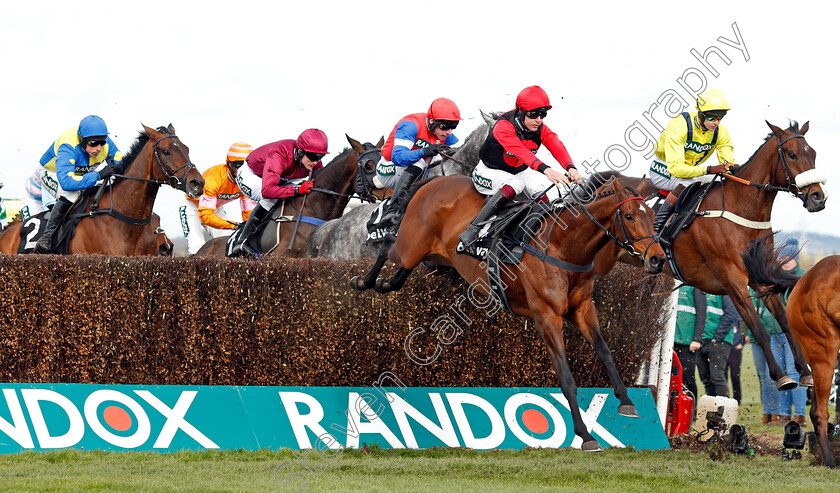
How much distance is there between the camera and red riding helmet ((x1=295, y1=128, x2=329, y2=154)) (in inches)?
394

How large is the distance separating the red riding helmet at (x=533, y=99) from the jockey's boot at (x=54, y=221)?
4910 millimetres

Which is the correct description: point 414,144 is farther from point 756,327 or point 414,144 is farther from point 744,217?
point 756,327

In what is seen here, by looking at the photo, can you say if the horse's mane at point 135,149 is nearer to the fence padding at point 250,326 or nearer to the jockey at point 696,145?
the fence padding at point 250,326

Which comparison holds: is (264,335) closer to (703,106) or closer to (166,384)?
(166,384)

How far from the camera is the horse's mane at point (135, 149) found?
32.1 ft

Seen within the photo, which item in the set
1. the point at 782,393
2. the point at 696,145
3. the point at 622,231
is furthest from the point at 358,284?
the point at 782,393

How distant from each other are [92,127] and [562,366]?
527 cm

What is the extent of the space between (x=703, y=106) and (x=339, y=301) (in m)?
3.46

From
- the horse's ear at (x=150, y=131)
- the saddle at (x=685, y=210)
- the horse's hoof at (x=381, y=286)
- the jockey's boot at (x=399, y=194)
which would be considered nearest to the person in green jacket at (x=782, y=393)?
the saddle at (x=685, y=210)

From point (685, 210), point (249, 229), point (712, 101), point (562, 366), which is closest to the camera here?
point (562, 366)

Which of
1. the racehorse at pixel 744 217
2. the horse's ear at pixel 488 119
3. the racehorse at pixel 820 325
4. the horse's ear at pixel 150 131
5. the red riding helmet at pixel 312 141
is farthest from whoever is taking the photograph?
the red riding helmet at pixel 312 141

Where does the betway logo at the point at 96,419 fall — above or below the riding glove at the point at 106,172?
below

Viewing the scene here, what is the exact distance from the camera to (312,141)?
10.0m

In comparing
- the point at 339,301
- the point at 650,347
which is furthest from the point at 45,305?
the point at 650,347
